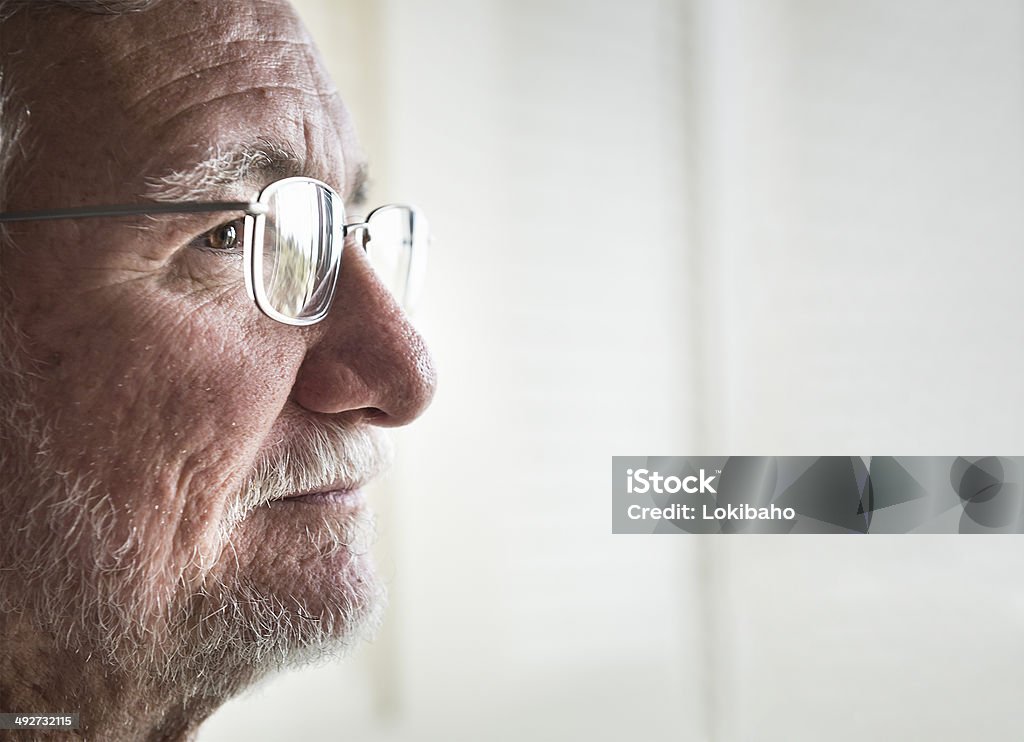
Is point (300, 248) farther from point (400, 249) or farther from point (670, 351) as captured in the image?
point (670, 351)

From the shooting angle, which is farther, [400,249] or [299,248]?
[400,249]

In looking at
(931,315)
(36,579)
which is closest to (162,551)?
(36,579)

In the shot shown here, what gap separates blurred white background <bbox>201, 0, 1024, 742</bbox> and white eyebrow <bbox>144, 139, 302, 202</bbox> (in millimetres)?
528

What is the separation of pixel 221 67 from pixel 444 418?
26.1 inches

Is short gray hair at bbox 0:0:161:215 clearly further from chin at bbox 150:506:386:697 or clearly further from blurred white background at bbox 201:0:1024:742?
blurred white background at bbox 201:0:1024:742

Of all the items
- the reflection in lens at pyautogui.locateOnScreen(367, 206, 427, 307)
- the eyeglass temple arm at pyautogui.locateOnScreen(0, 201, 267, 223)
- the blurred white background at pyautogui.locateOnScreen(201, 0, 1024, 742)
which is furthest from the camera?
the blurred white background at pyautogui.locateOnScreen(201, 0, 1024, 742)

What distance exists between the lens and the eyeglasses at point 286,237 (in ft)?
2.76

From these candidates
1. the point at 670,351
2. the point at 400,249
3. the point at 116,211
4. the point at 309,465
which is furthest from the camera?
the point at 670,351

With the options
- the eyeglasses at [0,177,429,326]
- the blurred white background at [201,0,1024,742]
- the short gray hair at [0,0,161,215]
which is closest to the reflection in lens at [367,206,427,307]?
the eyeglasses at [0,177,429,326]

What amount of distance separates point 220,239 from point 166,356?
12cm

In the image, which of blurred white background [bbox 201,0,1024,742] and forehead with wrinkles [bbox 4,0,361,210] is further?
blurred white background [bbox 201,0,1024,742]

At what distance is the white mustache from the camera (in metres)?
0.90

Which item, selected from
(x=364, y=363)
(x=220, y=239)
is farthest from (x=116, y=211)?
(x=364, y=363)

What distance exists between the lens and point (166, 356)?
85 cm
